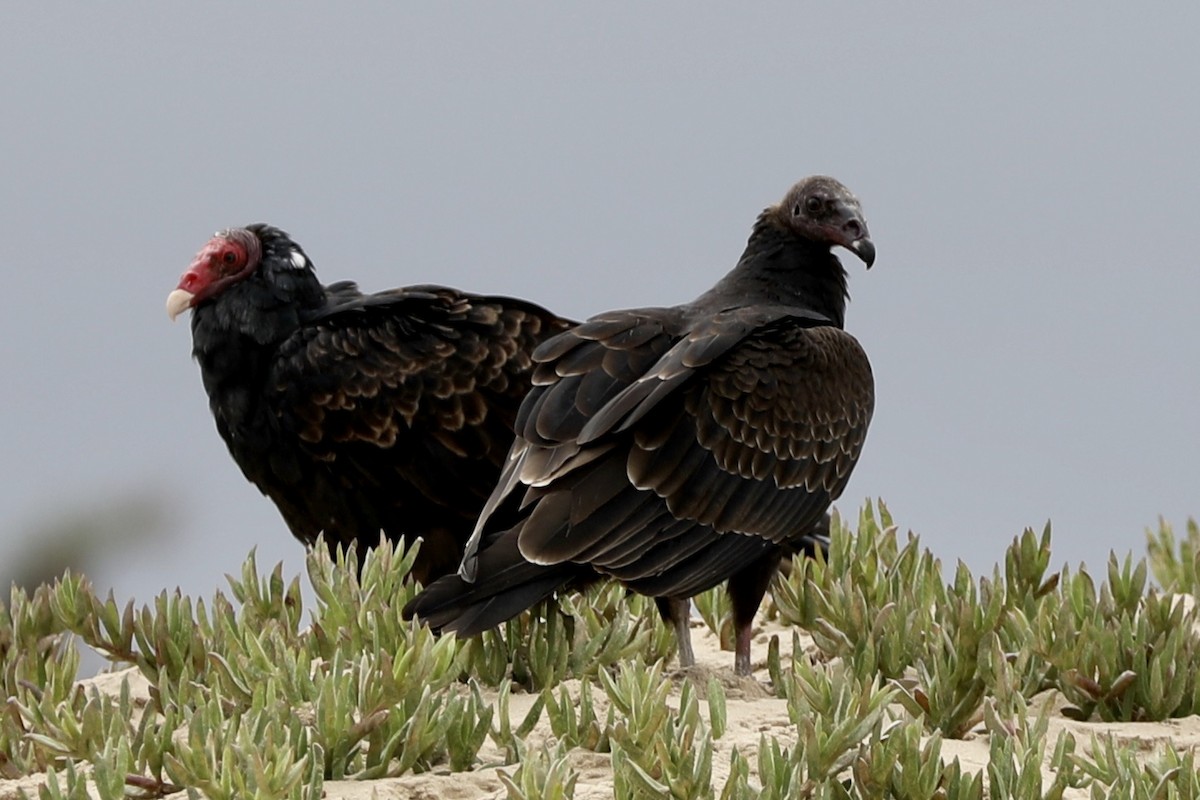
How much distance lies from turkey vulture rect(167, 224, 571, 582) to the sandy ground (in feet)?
3.80

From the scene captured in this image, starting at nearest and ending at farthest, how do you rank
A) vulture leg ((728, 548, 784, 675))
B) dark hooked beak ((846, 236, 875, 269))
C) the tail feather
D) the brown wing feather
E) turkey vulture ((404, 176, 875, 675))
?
the tail feather, turkey vulture ((404, 176, 875, 675)), vulture leg ((728, 548, 784, 675)), dark hooked beak ((846, 236, 875, 269)), the brown wing feather

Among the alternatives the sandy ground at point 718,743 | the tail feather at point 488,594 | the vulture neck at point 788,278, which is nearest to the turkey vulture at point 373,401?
the vulture neck at point 788,278

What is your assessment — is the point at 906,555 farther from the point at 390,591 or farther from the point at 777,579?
the point at 390,591

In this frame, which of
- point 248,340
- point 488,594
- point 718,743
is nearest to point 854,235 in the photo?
point 488,594

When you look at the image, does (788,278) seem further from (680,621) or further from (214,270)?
(214,270)

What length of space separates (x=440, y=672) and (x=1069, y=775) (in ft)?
4.63

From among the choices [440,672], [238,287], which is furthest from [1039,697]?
[238,287]

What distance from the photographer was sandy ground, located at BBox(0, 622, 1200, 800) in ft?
11.8

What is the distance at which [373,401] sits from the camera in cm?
623

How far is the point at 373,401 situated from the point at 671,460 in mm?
1606

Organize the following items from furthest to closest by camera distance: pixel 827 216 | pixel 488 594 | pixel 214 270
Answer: pixel 214 270 → pixel 827 216 → pixel 488 594

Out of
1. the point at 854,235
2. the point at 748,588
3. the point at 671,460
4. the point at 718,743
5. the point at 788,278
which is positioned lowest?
the point at 718,743

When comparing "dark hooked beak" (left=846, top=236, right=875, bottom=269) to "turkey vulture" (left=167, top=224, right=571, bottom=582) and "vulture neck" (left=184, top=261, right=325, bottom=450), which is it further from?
"vulture neck" (left=184, top=261, right=325, bottom=450)

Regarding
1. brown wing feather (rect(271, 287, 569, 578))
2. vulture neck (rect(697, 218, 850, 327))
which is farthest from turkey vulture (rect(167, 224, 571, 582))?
vulture neck (rect(697, 218, 850, 327))
